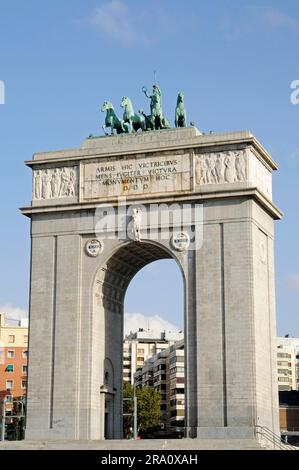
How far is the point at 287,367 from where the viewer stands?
135 metres

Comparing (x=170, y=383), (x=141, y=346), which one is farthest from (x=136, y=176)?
(x=141, y=346)

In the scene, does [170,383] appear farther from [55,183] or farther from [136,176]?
[136,176]

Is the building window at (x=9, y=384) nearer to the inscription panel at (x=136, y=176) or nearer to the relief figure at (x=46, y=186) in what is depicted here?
the relief figure at (x=46, y=186)

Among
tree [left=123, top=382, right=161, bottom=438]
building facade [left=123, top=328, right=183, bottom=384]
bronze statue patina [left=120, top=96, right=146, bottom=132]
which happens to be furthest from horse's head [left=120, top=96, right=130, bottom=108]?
building facade [left=123, top=328, right=183, bottom=384]

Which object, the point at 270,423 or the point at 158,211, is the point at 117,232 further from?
the point at 270,423

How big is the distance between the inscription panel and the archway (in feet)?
9.59

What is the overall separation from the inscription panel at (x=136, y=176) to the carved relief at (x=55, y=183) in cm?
81

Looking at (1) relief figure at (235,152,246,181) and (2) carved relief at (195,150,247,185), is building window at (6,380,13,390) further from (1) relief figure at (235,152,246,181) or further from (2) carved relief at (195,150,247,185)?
(1) relief figure at (235,152,246,181)

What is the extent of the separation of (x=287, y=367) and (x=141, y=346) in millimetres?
22015

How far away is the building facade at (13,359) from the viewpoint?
98.1m

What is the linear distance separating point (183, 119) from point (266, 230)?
24.1ft

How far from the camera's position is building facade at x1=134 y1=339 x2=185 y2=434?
10738 centimetres

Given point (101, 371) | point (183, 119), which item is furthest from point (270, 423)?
point (183, 119)

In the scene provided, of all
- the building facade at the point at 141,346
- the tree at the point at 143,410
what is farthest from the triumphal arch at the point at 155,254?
the building facade at the point at 141,346
